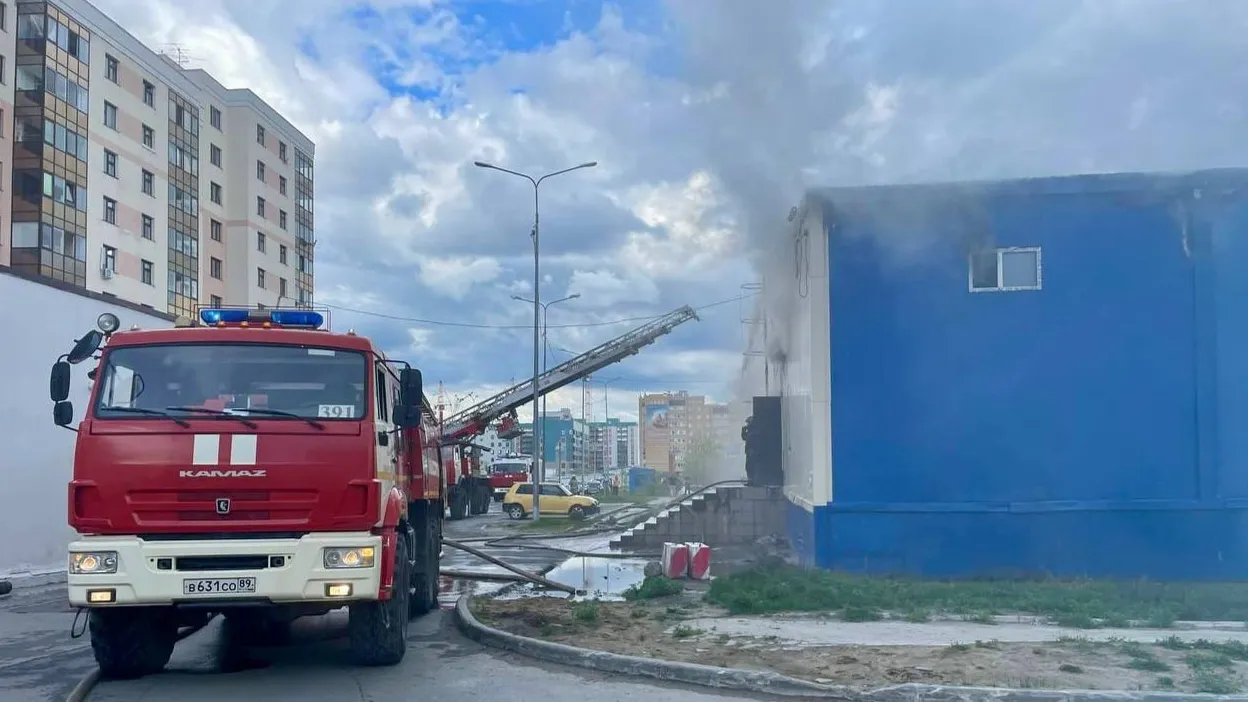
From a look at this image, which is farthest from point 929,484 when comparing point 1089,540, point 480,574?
point 480,574

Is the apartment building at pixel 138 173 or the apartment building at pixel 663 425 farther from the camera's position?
the apartment building at pixel 663 425

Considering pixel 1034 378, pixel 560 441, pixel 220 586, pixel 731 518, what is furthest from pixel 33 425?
pixel 560 441

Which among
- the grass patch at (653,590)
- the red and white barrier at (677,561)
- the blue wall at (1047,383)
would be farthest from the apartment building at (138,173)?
the blue wall at (1047,383)

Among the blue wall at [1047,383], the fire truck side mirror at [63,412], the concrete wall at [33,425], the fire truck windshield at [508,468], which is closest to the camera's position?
the fire truck side mirror at [63,412]

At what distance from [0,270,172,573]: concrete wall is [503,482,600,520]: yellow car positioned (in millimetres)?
18940

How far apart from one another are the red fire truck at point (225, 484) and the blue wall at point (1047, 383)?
8.32 meters

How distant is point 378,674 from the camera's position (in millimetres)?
8734

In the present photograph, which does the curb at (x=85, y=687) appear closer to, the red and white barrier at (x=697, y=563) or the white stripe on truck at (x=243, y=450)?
the white stripe on truck at (x=243, y=450)

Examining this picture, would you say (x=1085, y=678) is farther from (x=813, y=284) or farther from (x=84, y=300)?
(x=84, y=300)

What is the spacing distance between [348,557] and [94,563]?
5.69 ft

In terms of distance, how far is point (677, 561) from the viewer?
49.3 ft

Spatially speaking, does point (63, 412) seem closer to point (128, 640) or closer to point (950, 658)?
point (128, 640)

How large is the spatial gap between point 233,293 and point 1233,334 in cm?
5057

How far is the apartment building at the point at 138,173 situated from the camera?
40594mm
